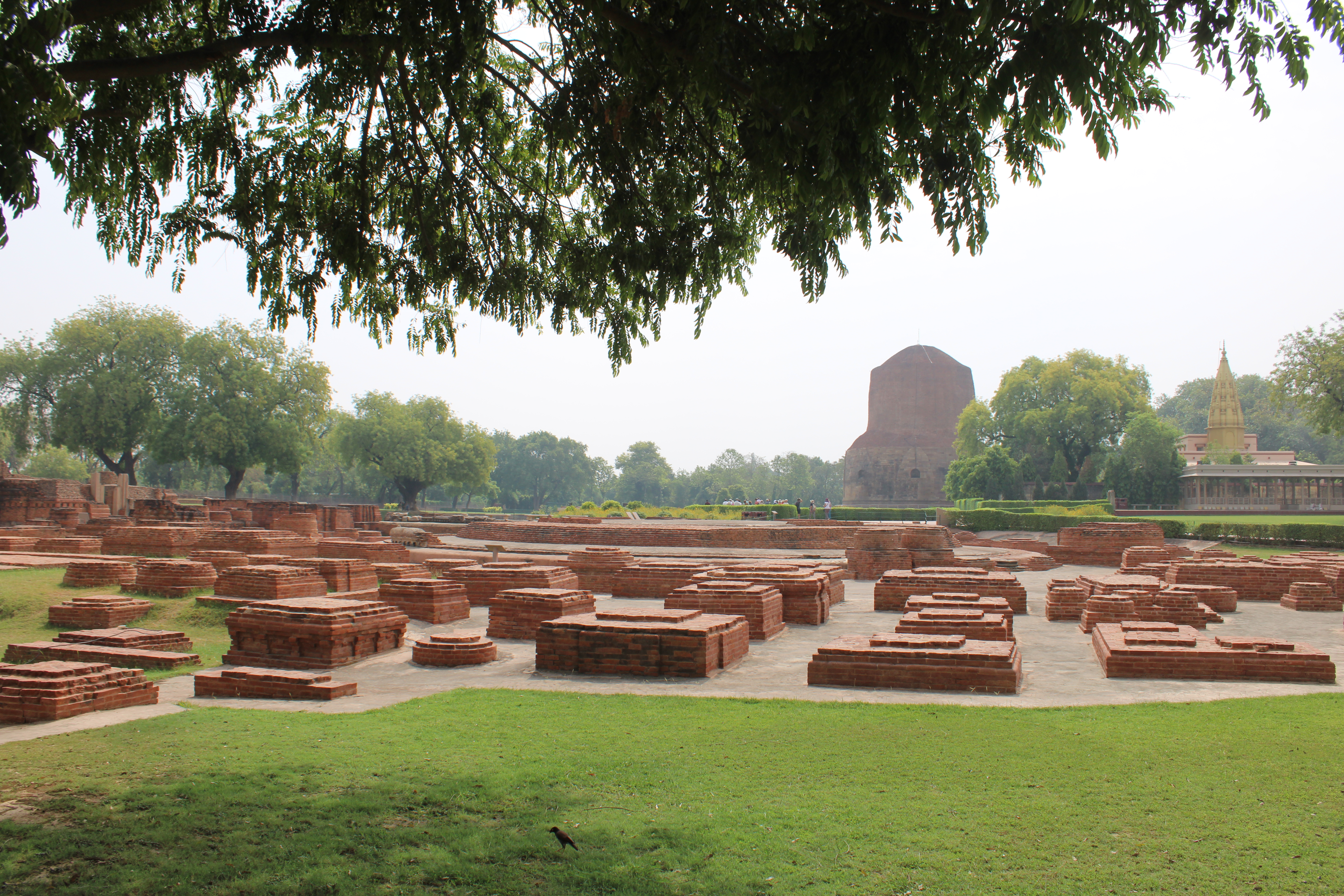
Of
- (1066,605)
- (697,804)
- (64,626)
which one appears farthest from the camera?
(1066,605)

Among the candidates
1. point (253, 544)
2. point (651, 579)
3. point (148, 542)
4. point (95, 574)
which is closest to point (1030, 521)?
point (651, 579)

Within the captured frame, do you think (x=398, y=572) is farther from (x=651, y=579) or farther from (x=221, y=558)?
(x=651, y=579)

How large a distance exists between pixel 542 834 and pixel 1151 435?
41.2m

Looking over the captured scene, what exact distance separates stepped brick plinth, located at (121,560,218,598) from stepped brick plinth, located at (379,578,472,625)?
2.71m

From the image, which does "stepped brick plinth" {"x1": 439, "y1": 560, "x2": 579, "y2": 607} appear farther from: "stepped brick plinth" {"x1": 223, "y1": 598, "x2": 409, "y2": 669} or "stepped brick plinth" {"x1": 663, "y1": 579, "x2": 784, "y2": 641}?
"stepped brick plinth" {"x1": 223, "y1": 598, "x2": 409, "y2": 669}

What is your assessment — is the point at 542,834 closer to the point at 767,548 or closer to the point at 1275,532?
the point at 767,548

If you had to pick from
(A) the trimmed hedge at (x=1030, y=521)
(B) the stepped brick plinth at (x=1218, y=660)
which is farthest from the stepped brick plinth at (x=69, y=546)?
(A) the trimmed hedge at (x=1030, y=521)

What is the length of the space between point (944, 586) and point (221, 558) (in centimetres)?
1047

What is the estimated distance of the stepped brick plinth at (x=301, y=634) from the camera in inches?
295

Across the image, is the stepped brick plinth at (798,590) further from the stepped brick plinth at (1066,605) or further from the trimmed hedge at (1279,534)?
the trimmed hedge at (1279,534)

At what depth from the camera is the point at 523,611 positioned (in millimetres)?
9055

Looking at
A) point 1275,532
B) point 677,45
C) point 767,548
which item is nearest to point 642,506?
point 767,548

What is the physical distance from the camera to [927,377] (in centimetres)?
5650

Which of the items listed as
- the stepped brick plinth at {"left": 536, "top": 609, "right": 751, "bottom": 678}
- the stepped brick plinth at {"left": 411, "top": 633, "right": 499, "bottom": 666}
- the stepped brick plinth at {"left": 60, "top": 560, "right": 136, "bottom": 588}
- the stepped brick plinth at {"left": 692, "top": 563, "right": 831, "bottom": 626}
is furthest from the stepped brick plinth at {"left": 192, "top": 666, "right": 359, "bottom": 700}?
the stepped brick plinth at {"left": 60, "top": 560, "right": 136, "bottom": 588}
